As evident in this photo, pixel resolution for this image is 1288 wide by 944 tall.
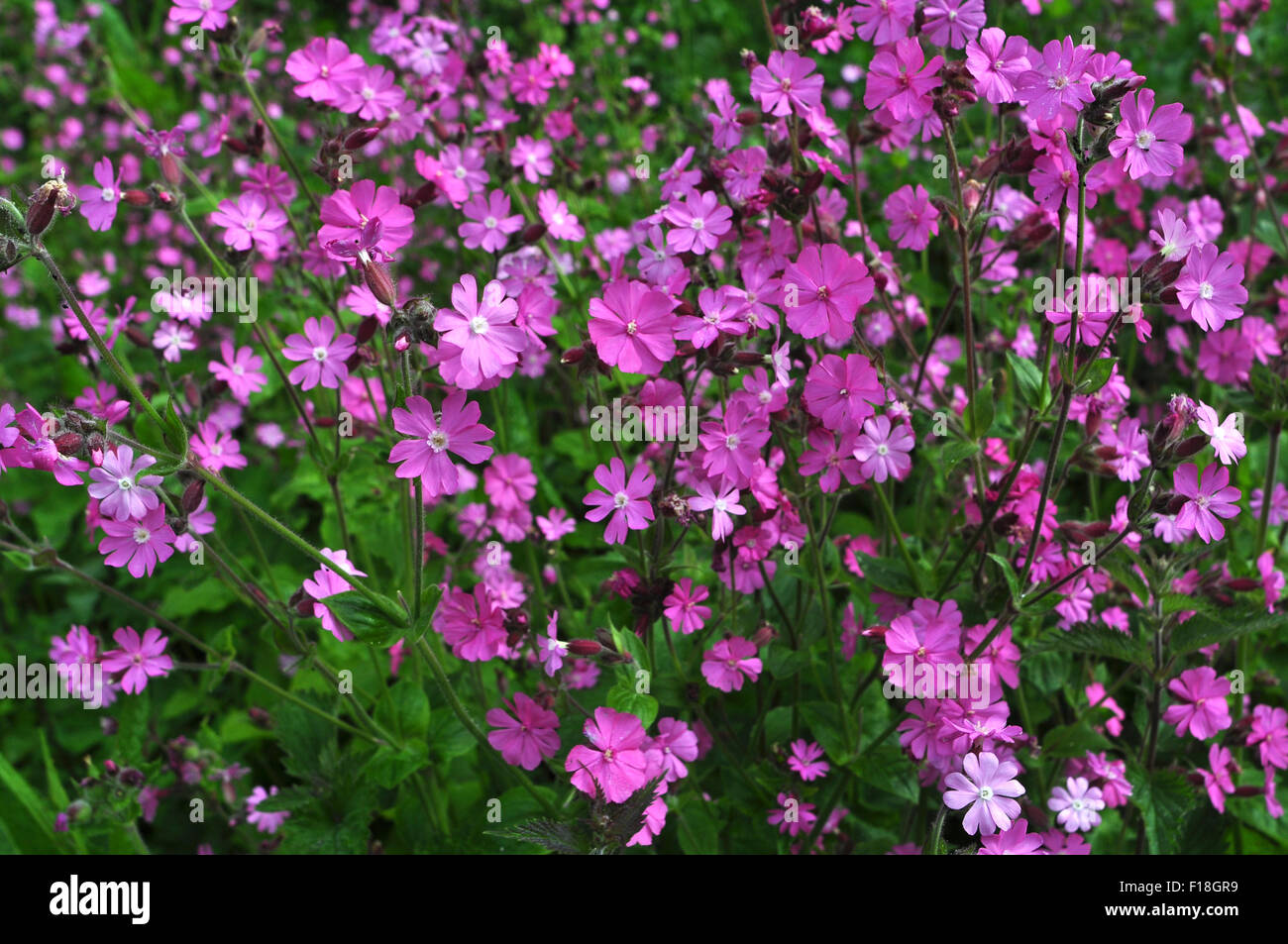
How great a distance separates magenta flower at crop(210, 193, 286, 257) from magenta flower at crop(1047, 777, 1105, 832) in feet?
7.23

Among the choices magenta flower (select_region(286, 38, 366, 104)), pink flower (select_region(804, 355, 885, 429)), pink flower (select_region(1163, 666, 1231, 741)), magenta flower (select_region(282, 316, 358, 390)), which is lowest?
pink flower (select_region(1163, 666, 1231, 741))

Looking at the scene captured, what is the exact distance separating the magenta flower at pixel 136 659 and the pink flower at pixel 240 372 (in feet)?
2.08

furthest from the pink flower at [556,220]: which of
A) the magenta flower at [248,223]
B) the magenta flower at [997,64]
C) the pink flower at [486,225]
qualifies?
the magenta flower at [997,64]

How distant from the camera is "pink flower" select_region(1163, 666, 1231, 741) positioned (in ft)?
7.57

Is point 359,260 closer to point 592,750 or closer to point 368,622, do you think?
point 368,622

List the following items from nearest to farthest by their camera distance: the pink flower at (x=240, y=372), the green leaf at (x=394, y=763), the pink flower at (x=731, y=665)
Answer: the pink flower at (x=731, y=665) < the green leaf at (x=394, y=763) < the pink flower at (x=240, y=372)

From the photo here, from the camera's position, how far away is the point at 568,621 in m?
2.75

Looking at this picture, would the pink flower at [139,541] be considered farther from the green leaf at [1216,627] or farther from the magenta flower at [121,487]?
the green leaf at [1216,627]

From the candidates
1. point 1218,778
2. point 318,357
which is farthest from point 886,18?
point 1218,778

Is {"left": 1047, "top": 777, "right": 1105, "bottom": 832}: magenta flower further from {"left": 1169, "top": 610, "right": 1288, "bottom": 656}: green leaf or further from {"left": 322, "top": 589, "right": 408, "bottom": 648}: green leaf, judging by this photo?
{"left": 322, "top": 589, "right": 408, "bottom": 648}: green leaf

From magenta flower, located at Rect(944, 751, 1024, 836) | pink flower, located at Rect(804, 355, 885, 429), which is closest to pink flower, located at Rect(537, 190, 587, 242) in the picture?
pink flower, located at Rect(804, 355, 885, 429)

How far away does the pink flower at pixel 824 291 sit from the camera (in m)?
1.82

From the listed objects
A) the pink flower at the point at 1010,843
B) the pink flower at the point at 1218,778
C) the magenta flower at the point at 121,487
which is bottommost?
the pink flower at the point at 1010,843
